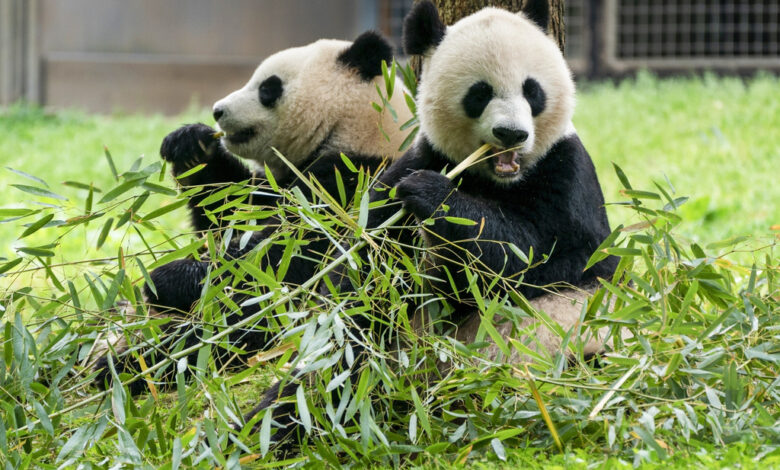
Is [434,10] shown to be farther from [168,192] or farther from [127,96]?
[127,96]

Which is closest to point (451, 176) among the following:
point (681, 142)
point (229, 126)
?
point (229, 126)

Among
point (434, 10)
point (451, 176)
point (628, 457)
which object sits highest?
point (434, 10)

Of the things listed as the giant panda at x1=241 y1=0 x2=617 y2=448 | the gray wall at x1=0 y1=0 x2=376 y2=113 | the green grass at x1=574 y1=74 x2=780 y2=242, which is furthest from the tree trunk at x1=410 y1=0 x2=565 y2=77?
the gray wall at x1=0 y1=0 x2=376 y2=113

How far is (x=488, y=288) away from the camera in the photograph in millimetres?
3049

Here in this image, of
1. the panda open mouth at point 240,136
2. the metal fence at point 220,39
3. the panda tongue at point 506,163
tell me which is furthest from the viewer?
the metal fence at point 220,39

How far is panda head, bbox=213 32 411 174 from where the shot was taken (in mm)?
4133

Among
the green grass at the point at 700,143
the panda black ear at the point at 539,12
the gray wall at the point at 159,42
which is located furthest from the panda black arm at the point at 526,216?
the gray wall at the point at 159,42

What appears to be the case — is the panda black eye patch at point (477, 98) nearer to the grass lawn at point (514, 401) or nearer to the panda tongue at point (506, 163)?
the panda tongue at point (506, 163)

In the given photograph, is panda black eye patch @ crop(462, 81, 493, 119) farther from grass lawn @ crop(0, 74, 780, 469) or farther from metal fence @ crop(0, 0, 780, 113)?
metal fence @ crop(0, 0, 780, 113)

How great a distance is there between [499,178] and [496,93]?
28 centimetres

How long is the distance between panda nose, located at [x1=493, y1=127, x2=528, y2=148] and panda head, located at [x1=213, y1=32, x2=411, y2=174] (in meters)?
1.05

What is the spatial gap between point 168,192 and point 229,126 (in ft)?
4.16

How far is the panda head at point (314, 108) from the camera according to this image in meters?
4.13

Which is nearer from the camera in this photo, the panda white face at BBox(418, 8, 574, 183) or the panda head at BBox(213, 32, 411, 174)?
the panda white face at BBox(418, 8, 574, 183)
